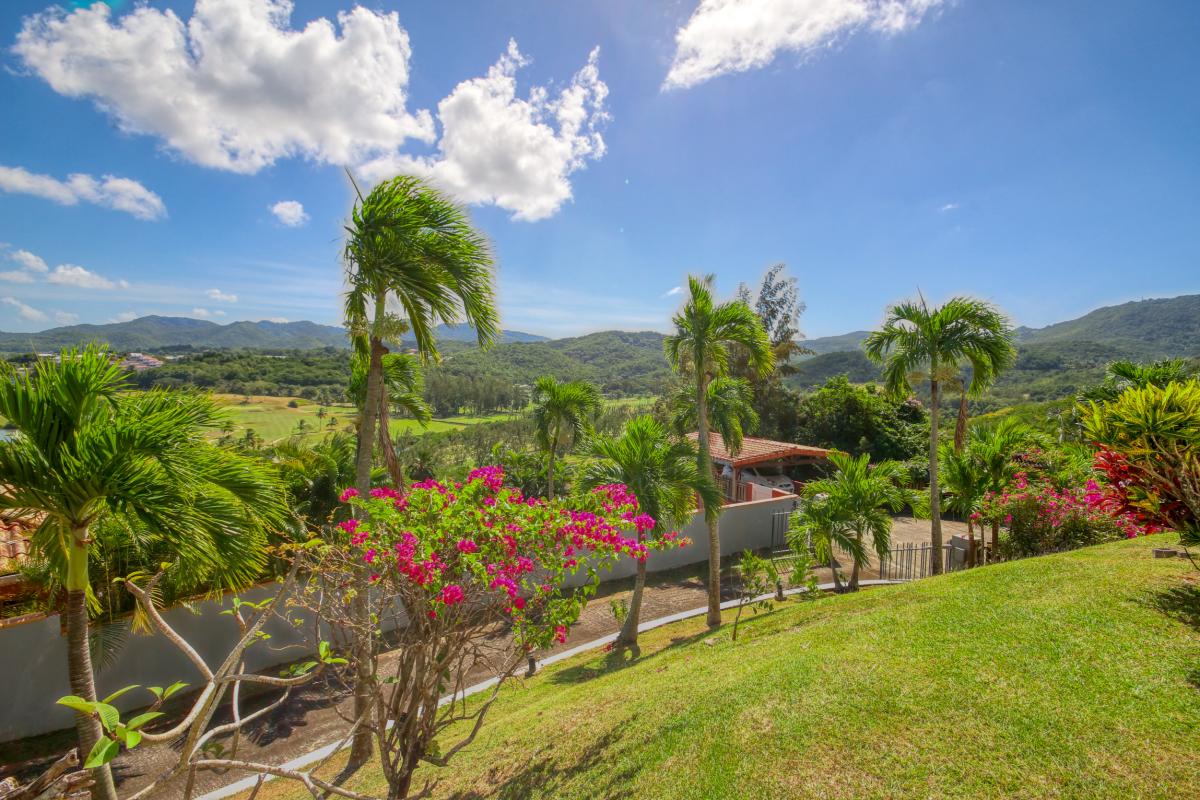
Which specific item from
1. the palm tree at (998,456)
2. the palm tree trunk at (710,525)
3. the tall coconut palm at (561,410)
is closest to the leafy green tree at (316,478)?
the tall coconut palm at (561,410)

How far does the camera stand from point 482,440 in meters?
51.1

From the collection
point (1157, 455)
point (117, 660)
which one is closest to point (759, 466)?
point (1157, 455)

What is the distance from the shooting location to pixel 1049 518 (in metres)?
8.70

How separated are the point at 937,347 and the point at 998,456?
2.71 metres

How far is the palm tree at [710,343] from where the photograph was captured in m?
9.28

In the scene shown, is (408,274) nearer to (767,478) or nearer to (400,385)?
(400,385)

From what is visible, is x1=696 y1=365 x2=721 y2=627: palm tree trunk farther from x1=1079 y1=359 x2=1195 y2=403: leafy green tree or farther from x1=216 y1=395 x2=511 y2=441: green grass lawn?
x1=216 y1=395 x2=511 y2=441: green grass lawn

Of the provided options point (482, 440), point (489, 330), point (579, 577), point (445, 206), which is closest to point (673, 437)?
point (579, 577)

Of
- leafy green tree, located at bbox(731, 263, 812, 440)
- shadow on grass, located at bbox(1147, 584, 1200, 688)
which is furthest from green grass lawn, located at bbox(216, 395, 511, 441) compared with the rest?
shadow on grass, located at bbox(1147, 584, 1200, 688)

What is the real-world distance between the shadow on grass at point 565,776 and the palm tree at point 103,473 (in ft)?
8.58

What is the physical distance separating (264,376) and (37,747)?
73.9 meters

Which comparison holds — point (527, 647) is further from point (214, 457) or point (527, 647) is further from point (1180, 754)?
point (1180, 754)

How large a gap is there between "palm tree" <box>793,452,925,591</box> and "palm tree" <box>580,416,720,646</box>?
2075 millimetres

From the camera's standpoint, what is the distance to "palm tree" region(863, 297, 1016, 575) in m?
9.17
